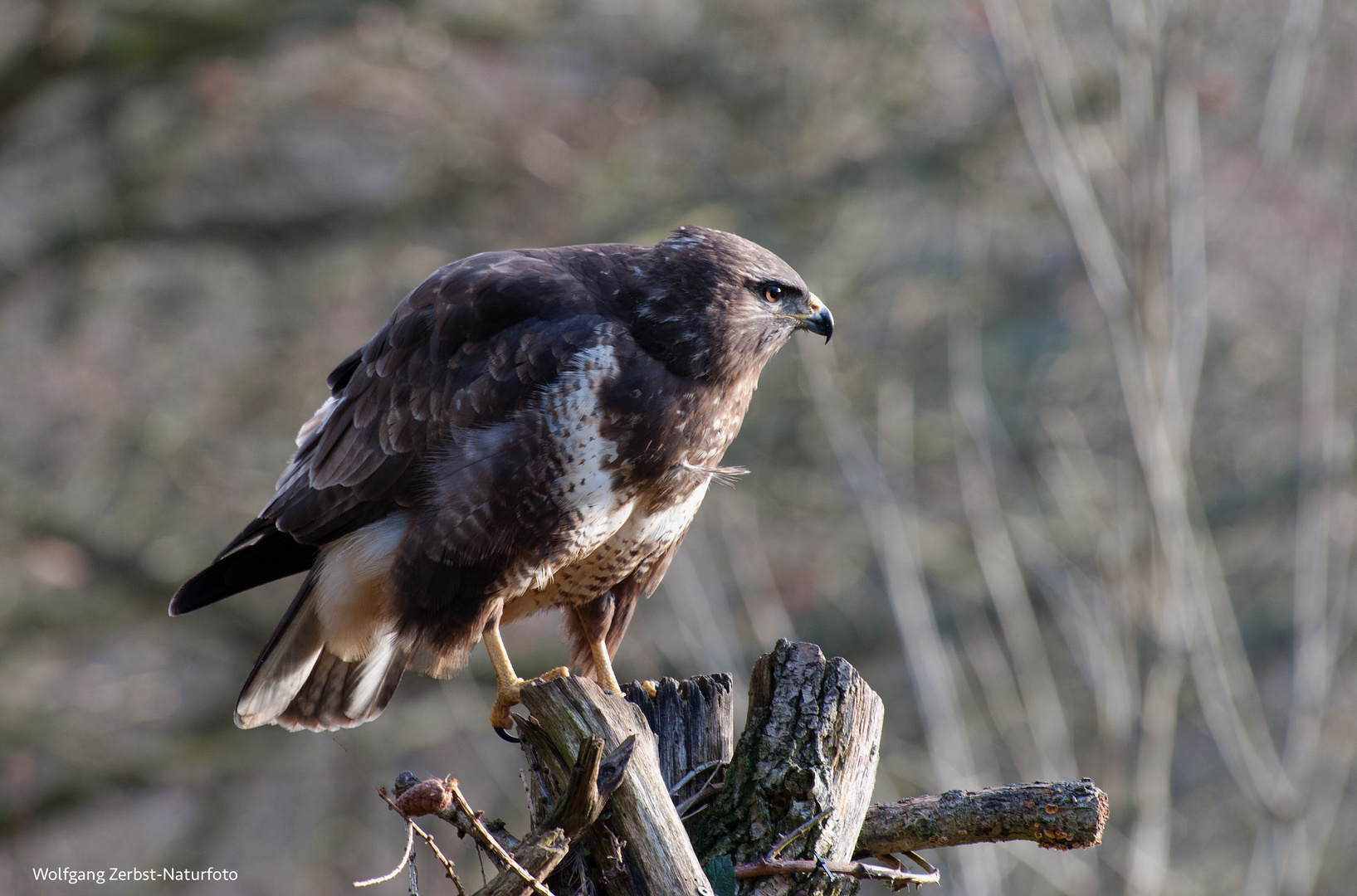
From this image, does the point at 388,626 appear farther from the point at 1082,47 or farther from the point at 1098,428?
the point at 1098,428

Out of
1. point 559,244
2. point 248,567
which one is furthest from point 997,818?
point 559,244

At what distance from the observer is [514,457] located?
10.1ft

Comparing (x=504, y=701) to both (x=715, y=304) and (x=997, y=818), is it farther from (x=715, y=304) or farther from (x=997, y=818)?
(x=997, y=818)

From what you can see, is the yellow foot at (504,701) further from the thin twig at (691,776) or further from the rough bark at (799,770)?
the rough bark at (799,770)

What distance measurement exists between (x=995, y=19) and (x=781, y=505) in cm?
395

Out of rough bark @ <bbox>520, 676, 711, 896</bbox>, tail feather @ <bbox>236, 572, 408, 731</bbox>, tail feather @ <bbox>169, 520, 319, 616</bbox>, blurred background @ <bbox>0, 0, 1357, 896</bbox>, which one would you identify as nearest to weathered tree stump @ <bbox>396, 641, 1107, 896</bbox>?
rough bark @ <bbox>520, 676, 711, 896</bbox>

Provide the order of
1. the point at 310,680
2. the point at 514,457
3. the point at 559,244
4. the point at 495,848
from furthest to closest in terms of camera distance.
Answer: the point at 559,244 < the point at 310,680 < the point at 514,457 < the point at 495,848

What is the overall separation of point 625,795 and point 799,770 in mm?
356

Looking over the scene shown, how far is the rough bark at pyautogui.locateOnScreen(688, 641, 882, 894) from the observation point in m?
2.40

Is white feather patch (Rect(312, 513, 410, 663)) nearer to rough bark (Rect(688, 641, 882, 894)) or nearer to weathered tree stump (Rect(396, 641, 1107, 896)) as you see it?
weathered tree stump (Rect(396, 641, 1107, 896))

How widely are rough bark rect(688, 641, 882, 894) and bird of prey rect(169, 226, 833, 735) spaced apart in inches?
30.3

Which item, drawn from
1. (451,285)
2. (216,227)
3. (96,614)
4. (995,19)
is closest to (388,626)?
(451,285)

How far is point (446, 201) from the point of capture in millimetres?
7758

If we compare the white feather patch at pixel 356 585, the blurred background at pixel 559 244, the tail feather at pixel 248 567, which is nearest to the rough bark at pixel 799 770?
the white feather patch at pixel 356 585
